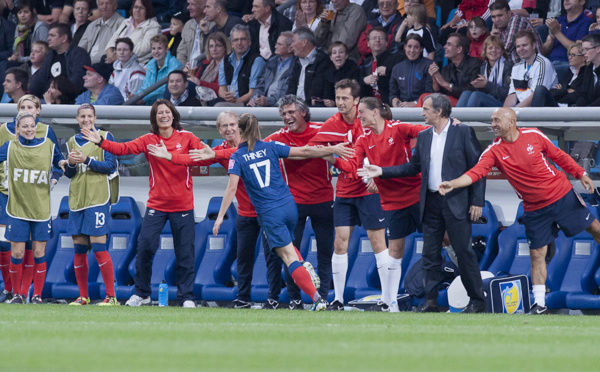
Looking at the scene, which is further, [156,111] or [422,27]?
[422,27]

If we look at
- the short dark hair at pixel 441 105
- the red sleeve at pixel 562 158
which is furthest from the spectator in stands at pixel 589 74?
the short dark hair at pixel 441 105

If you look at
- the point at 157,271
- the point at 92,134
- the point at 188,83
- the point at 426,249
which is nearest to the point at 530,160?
the point at 426,249

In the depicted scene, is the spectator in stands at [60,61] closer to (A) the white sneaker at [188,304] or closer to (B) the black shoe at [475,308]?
(A) the white sneaker at [188,304]

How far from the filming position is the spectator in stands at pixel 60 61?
15070 mm

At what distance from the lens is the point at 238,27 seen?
13.8m

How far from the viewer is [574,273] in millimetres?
10117

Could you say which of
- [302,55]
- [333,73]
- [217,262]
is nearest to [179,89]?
[302,55]

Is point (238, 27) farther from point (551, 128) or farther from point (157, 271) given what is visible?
point (551, 128)

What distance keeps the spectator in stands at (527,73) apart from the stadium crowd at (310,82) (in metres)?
0.02

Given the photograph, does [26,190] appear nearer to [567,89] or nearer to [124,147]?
[124,147]

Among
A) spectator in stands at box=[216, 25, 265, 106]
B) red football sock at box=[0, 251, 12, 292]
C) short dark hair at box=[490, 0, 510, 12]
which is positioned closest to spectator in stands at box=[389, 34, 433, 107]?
short dark hair at box=[490, 0, 510, 12]

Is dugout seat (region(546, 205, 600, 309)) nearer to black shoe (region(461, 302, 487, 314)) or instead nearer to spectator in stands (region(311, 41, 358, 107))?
black shoe (region(461, 302, 487, 314))

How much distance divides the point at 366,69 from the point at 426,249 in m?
4.57

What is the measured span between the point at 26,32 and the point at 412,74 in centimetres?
798
